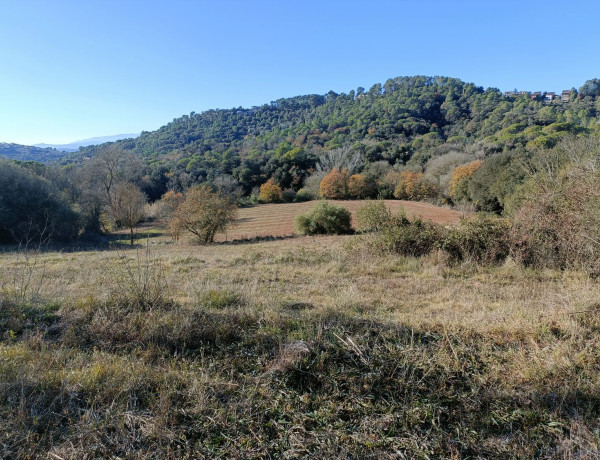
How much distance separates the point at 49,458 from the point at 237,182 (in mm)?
60490

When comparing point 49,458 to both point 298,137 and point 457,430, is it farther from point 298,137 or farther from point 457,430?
point 298,137

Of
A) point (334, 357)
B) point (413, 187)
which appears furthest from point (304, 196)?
point (334, 357)

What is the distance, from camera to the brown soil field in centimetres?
3036

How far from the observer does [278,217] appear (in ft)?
135

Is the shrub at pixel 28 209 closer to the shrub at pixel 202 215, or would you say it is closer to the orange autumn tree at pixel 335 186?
the shrub at pixel 202 215

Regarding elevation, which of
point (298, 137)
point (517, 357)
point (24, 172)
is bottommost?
point (517, 357)

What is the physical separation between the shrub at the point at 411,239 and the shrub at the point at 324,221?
47.8 feet

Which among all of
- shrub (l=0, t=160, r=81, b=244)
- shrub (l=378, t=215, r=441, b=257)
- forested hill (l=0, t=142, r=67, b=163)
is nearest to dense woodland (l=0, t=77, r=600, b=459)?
shrub (l=378, t=215, r=441, b=257)

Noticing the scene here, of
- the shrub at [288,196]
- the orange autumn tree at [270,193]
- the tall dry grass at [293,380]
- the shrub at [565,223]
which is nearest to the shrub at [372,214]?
the shrub at [565,223]

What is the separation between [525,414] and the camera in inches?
82.0

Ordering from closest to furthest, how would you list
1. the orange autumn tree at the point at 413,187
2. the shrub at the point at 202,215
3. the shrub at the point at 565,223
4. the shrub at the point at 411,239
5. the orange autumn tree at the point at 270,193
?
the shrub at the point at 565,223
the shrub at the point at 411,239
the shrub at the point at 202,215
the orange autumn tree at the point at 413,187
the orange autumn tree at the point at 270,193

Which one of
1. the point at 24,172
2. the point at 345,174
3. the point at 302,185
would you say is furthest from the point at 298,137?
the point at 24,172

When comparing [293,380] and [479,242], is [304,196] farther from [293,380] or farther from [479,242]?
[293,380]

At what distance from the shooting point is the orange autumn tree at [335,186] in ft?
167
